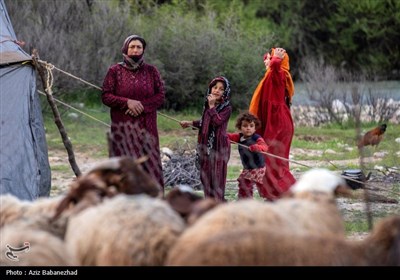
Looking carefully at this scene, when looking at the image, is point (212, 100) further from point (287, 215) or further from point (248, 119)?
point (287, 215)

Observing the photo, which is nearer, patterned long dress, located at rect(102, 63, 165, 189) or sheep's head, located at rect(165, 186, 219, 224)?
sheep's head, located at rect(165, 186, 219, 224)

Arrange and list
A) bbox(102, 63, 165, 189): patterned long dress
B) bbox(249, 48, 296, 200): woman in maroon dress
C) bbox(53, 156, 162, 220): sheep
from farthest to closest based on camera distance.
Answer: bbox(249, 48, 296, 200): woman in maroon dress, bbox(102, 63, 165, 189): patterned long dress, bbox(53, 156, 162, 220): sheep

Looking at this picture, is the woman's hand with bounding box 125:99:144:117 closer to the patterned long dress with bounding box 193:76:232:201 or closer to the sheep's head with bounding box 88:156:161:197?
the patterned long dress with bounding box 193:76:232:201

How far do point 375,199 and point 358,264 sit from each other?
6040 mm

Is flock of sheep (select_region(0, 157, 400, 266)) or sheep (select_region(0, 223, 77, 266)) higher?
flock of sheep (select_region(0, 157, 400, 266))

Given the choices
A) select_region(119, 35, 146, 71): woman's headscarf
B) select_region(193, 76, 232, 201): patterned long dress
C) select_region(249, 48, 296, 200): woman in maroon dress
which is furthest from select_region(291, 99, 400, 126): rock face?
select_region(119, 35, 146, 71): woman's headscarf

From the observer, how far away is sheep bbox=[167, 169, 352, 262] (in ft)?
15.7

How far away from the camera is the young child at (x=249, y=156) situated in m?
9.67

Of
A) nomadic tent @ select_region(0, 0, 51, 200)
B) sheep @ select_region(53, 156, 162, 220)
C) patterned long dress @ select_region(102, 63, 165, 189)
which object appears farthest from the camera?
patterned long dress @ select_region(102, 63, 165, 189)

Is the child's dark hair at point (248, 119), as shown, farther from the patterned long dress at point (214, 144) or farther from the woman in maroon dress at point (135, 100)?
the woman in maroon dress at point (135, 100)

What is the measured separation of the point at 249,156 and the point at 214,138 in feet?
1.24

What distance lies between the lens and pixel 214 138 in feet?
31.5

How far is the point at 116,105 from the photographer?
9445 millimetres

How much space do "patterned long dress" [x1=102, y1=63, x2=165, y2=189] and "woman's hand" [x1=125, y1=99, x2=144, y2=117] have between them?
0.04 meters
